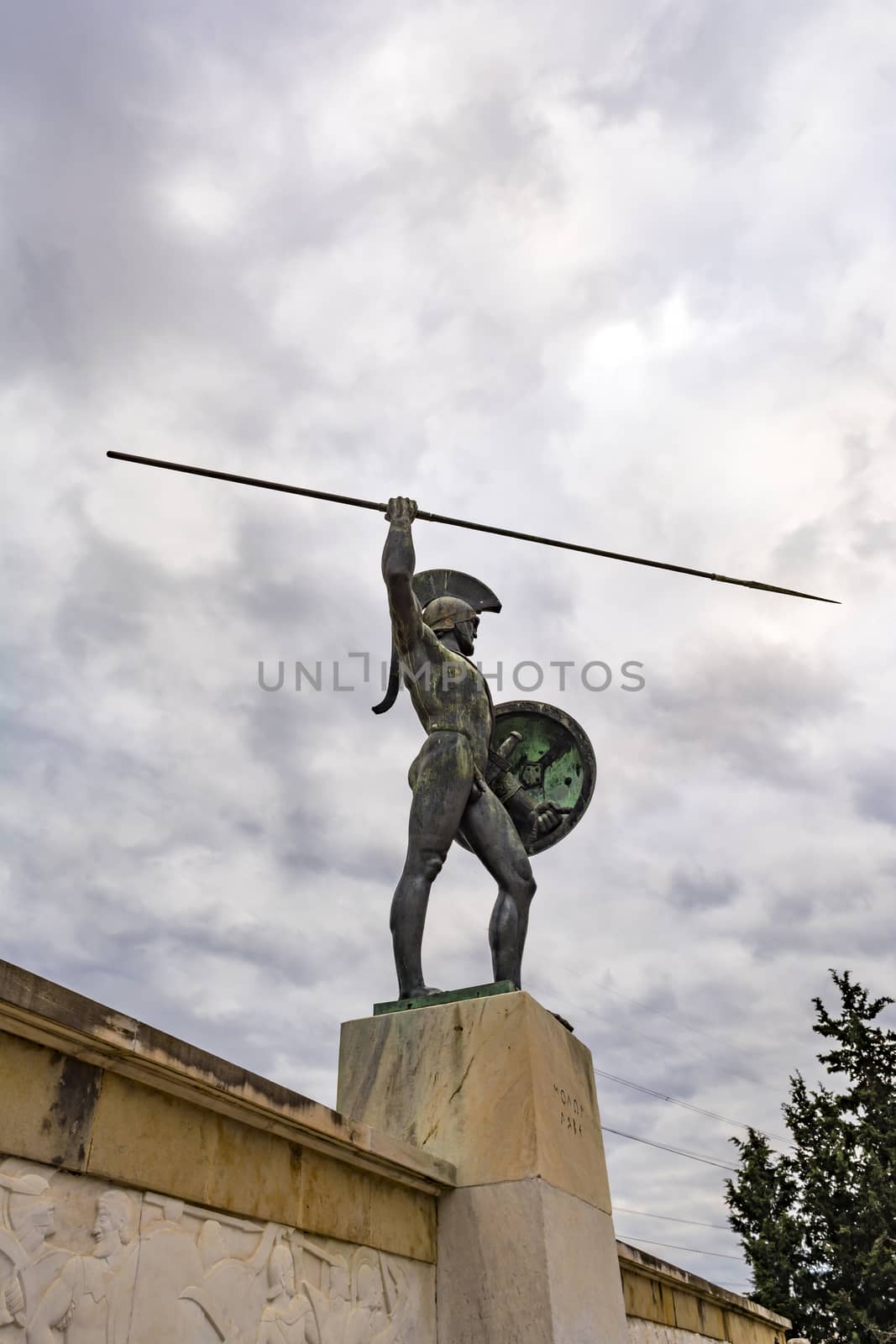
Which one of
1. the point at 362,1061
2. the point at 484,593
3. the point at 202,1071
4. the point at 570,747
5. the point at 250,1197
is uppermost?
the point at 484,593

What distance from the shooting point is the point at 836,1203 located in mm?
24516

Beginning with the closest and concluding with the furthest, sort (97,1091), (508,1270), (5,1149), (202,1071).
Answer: (5,1149) < (97,1091) < (202,1071) < (508,1270)

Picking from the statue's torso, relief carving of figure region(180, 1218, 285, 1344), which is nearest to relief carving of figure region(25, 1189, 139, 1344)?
relief carving of figure region(180, 1218, 285, 1344)

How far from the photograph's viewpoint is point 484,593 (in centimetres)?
794

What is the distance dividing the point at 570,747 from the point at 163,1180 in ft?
15.7

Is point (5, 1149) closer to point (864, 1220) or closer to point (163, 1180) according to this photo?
point (163, 1180)

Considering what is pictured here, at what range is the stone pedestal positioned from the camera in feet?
16.7

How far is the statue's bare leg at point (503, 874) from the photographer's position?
654 cm

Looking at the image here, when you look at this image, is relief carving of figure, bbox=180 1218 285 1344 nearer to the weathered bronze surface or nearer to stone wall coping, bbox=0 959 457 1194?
stone wall coping, bbox=0 959 457 1194

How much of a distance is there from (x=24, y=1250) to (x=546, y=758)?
17.2ft

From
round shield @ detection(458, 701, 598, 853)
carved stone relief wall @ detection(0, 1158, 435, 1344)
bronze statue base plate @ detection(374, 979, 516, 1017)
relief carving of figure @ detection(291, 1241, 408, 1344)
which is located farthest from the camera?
round shield @ detection(458, 701, 598, 853)

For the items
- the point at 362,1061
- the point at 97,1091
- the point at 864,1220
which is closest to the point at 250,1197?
the point at 97,1091

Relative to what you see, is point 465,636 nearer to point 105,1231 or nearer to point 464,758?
point 464,758

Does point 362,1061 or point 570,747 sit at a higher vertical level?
point 570,747
